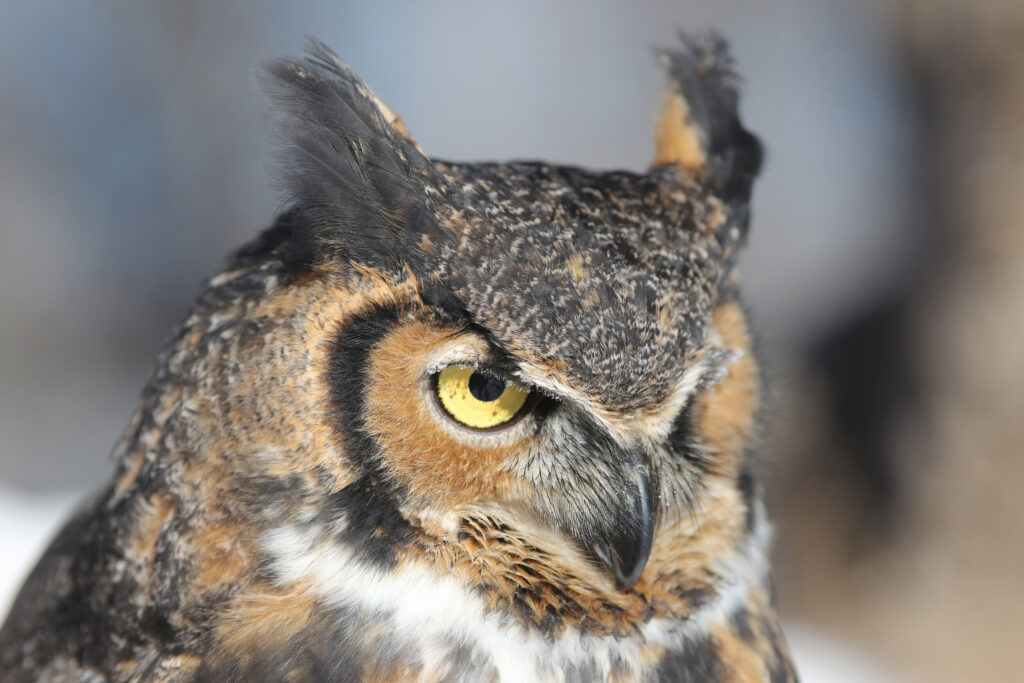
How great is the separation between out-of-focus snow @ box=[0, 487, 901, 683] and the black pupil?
1.91 meters

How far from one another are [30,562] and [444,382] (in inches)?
77.7

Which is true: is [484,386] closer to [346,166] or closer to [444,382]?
[444,382]

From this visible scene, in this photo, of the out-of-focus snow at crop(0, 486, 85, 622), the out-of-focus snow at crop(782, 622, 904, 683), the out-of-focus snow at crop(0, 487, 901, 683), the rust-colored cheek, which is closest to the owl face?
the rust-colored cheek

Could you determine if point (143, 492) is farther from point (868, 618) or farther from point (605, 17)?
point (605, 17)

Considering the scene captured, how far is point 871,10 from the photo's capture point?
3547 millimetres

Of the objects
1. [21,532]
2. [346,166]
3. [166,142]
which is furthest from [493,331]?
[166,142]

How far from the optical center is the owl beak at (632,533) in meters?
0.89

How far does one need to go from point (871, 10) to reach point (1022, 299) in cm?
160

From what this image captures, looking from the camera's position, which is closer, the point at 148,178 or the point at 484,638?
the point at 484,638

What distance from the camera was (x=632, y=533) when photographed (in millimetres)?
898

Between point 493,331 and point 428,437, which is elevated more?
point 493,331

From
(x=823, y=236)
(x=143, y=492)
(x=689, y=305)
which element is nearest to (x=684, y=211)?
(x=689, y=305)

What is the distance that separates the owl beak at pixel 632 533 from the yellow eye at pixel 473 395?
17cm

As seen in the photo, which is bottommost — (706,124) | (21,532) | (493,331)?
(21,532)
